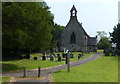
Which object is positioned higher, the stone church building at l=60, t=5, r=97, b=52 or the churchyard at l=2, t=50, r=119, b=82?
the stone church building at l=60, t=5, r=97, b=52

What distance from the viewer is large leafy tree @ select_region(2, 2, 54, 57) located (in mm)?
27703

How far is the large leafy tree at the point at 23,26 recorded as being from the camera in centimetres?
2770

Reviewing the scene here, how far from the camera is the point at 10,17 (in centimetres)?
2823

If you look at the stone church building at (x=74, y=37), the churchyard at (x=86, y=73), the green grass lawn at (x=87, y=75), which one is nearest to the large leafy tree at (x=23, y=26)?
the churchyard at (x=86, y=73)

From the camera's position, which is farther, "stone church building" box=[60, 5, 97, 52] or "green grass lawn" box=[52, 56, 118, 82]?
"stone church building" box=[60, 5, 97, 52]

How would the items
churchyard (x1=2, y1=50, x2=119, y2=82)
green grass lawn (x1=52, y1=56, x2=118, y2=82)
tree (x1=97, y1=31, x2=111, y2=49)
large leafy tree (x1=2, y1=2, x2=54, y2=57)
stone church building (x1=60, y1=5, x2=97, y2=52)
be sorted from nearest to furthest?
green grass lawn (x1=52, y1=56, x2=118, y2=82), churchyard (x1=2, y1=50, x2=119, y2=82), large leafy tree (x1=2, y1=2, x2=54, y2=57), stone church building (x1=60, y1=5, x2=97, y2=52), tree (x1=97, y1=31, x2=111, y2=49)

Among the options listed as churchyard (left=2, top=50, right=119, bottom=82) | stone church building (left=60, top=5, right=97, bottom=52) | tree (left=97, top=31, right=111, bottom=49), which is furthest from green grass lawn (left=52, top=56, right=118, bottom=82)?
tree (left=97, top=31, right=111, bottom=49)

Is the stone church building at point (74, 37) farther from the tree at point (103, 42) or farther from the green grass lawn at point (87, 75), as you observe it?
the green grass lawn at point (87, 75)

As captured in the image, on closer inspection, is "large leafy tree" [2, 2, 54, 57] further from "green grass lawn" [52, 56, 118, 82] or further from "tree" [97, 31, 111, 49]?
"tree" [97, 31, 111, 49]

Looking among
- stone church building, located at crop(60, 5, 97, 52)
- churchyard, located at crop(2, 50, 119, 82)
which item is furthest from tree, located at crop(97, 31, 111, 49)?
churchyard, located at crop(2, 50, 119, 82)

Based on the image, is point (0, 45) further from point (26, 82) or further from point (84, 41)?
point (84, 41)

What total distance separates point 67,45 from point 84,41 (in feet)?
21.6

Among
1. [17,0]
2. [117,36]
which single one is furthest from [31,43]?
[117,36]

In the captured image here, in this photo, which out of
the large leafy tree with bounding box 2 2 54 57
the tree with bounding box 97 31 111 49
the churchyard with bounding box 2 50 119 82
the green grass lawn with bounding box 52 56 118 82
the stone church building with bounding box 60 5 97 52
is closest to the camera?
the green grass lawn with bounding box 52 56 118 82
